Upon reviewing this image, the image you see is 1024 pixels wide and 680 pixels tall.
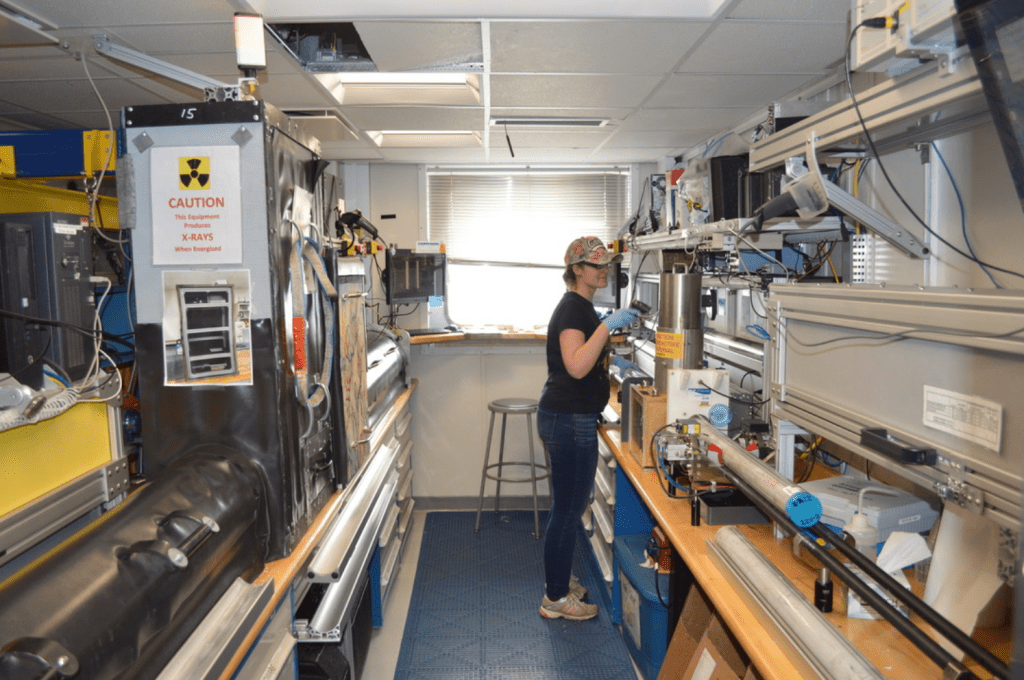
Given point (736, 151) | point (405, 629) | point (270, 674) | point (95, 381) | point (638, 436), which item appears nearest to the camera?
point (270, 674)

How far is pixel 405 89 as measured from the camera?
3113 millimetres

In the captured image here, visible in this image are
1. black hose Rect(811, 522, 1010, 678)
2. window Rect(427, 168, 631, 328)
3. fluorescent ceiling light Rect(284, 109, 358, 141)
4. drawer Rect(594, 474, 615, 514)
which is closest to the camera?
black hose Rect(811, 522, 1010, 678)

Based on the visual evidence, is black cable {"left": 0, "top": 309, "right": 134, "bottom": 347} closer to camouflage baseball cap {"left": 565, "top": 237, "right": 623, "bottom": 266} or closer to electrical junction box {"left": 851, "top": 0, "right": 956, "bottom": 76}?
camouflage baseball cap {"left": 565, "top": 237, "right": 623, "bottom": 266}

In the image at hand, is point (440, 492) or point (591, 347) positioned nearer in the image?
point (591, 347)

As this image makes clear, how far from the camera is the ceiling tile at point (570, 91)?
2.82 metres

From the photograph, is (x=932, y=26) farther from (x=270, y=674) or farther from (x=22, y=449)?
(x=22, y=449)

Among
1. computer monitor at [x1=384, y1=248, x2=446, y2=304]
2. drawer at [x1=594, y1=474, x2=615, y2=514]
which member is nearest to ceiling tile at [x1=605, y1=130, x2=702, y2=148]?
computer monitor at [x1=384, y1=248, x2=446, y2=304]

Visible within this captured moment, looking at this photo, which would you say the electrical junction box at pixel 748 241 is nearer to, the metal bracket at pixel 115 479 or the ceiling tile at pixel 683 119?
the ceiling tile at pixel 683 119

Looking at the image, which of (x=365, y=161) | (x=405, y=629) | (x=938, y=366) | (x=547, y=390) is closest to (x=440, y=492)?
(x=405, y=629)

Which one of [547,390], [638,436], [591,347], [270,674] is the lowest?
[270,674]

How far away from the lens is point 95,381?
5.79ft

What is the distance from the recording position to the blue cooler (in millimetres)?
2492

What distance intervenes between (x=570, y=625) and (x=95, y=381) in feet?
7.77

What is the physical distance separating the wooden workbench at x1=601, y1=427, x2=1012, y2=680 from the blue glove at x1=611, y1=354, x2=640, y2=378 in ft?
5.67
